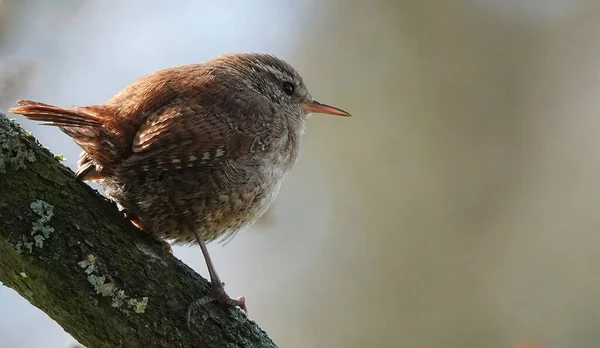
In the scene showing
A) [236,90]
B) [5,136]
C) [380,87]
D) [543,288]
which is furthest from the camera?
[380,87]

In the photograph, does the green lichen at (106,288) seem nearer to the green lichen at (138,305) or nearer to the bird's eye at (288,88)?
the green lichen at (138,305)

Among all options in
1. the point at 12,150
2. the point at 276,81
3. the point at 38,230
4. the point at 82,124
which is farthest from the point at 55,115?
the point at 276,81

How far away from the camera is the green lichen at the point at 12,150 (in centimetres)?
204

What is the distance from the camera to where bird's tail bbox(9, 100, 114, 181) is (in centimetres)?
219

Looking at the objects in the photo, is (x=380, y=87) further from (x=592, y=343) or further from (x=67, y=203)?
(x=67, y=203)

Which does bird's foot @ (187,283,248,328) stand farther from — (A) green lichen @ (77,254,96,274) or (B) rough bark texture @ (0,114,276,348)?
(A) green lichen @ (77,254,96,274)

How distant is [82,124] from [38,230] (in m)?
0.45

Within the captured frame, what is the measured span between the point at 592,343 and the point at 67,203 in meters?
3.41

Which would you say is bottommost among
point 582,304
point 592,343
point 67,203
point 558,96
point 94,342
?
point 94,342

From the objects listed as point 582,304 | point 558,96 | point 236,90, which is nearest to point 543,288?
point 582,304

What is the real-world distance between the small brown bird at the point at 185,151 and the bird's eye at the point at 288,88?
0.50 meters

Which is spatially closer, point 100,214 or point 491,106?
point 100,214

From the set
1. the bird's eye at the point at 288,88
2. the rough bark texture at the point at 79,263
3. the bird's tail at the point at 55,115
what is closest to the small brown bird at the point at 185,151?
the bird's tail at the point at 55,115

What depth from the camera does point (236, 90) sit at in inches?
114
